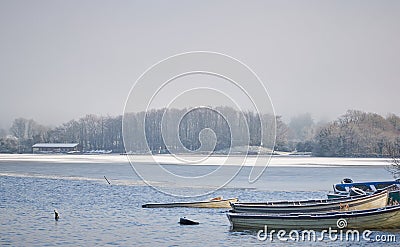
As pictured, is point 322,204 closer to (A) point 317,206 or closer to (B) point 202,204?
(A) point 317,206

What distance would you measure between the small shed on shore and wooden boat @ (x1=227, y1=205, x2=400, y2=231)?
351 ft

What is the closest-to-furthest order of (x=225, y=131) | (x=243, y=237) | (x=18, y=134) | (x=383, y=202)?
(x=243, y=237) → (x=383, y=202) → (x=225, y=131) → (x=18, y=134)

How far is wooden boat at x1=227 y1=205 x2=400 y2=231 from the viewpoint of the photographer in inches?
840

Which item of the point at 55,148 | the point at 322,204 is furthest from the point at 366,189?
the point at 55,148

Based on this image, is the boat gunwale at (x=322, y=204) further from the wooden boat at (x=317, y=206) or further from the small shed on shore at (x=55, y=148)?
the small shed on shore at (x=55, y=148)

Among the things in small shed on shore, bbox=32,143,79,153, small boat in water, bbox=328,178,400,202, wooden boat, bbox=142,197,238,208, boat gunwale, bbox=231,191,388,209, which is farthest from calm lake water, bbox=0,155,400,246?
small shed on shore, bbox=32,143,79,153

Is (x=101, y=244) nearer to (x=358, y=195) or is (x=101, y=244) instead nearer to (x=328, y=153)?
(x=358, y=195)

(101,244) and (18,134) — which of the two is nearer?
(101,244)

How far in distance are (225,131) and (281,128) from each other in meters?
33.1

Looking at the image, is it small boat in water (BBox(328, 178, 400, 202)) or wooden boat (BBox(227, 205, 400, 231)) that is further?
small boat in water (BBox(328, 178, 400, 202))

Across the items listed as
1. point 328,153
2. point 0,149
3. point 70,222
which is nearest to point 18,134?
point 0,149

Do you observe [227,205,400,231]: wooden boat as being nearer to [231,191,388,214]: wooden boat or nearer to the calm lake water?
the calm lake water

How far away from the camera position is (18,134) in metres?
152

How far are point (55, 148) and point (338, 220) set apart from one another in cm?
11366
